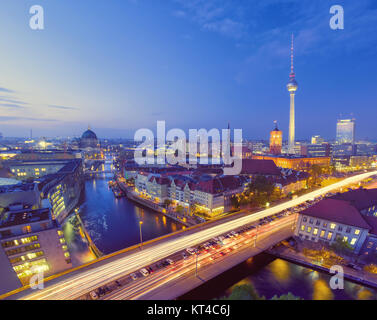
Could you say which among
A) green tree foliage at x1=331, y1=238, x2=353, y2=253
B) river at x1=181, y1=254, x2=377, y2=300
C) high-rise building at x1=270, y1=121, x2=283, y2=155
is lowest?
river at x1=181, y1=254, x2=377, y2=300

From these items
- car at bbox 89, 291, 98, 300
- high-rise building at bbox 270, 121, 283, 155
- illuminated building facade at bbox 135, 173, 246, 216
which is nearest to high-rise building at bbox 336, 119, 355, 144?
high-rise building at bbox 270, 121, 283, 155

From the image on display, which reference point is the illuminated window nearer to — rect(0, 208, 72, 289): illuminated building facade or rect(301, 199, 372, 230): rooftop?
rect(0, 208, 72, 289): illuminated building facade

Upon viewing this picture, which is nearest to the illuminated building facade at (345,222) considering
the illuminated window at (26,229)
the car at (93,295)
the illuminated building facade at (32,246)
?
the car at (93,295)

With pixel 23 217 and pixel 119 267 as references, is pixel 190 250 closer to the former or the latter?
pixel 119 267

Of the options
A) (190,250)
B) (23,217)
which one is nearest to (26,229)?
(23,217)

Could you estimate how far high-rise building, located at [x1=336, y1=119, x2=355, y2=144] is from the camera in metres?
170

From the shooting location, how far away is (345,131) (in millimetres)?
175000

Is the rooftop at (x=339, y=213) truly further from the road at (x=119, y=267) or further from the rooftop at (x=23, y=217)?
the rooftop at (x=23, y=217)
